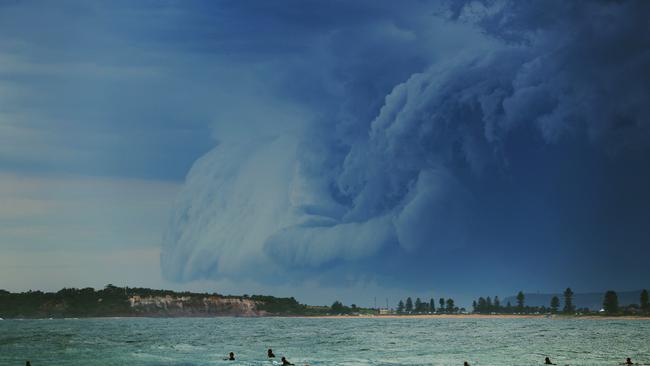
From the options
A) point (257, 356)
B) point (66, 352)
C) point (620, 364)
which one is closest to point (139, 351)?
point (66, 352)

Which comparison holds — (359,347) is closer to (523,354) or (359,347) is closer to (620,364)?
(523,354)

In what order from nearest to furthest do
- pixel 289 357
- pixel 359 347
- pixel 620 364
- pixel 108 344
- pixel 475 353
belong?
pixel 620 364
pixel 289 357
pixel 475 353
pixel 359 347
pixel 108 344

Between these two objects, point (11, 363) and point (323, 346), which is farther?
point (323, 346)

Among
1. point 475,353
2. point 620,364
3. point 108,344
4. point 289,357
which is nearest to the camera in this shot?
point 620,364

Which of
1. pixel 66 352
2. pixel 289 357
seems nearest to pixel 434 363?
pixel 289 357

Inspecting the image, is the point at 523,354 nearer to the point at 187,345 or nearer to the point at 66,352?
the point at 187,345

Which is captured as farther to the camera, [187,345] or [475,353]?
[187,345]

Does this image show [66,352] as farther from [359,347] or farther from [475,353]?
[475,353]

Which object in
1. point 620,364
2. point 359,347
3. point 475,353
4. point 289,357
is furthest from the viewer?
point 359,347
